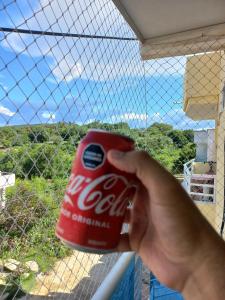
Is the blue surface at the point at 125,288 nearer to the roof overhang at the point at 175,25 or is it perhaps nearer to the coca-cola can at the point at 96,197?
the coca-cola can at the point at 96,197

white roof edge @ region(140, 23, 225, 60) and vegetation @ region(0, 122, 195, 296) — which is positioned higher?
white roof edge @ region(140, 23, 225, 60)

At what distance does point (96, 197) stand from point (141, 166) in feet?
0.24

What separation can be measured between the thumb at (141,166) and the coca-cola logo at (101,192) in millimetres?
20

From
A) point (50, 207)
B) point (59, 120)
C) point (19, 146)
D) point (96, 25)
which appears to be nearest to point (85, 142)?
point (19, 146)

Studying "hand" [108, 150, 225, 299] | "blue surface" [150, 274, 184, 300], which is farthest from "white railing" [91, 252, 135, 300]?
"blue surface" [150, 274, 184, 300]

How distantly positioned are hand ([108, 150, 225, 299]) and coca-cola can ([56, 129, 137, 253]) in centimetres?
2

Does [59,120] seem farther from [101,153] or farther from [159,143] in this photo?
[159,143]

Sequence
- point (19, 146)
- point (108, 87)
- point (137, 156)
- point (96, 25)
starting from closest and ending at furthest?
point (137, 156), point (19, 146), point (96, 25), point (108, 87)

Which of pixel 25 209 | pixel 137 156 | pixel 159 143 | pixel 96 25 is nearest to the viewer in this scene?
pixel 137 156

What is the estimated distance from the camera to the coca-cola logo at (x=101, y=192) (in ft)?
1.44

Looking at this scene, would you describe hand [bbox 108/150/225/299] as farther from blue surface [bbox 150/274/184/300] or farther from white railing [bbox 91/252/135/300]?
blue surface [bbox 150/274/184/300]

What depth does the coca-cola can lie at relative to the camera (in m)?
0.44

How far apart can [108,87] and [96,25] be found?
9.9 inches

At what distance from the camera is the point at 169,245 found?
18.7 inches
